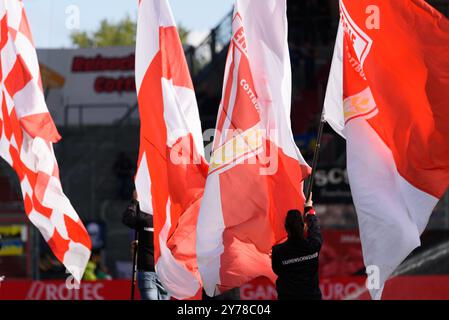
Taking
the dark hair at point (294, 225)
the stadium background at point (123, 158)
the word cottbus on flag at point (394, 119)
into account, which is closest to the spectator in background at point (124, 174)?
the stadium background at point (123, 158)

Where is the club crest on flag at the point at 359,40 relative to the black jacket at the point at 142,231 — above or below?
A: above

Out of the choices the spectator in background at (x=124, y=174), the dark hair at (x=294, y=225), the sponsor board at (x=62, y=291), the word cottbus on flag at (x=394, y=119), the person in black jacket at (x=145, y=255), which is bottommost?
the sponsor board at (x=62, y=291)

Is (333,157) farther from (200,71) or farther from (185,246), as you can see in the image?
(185,246)

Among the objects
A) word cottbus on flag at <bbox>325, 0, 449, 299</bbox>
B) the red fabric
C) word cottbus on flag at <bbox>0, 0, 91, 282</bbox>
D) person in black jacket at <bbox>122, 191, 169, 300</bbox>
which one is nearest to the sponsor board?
person in black jacket at <bbox>122, 191, 169, 300</bbox>

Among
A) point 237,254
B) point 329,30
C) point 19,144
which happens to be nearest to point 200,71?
point 329,30

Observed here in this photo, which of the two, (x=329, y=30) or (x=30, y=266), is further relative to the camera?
(x=329, y=30)

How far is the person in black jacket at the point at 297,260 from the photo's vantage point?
11.2m

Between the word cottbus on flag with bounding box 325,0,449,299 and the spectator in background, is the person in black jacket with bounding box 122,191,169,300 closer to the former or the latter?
the word cottbus on flag with bounding box 325,0,449,299

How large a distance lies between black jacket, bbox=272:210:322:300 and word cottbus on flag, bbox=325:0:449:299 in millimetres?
461

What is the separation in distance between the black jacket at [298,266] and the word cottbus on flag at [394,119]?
18.2 inches

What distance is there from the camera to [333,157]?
25.4 metres

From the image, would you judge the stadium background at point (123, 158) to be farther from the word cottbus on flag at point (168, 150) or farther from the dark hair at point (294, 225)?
the dark hair at point (294, 225)

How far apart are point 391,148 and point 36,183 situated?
4.07 metres

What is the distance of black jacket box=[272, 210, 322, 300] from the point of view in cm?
1122
